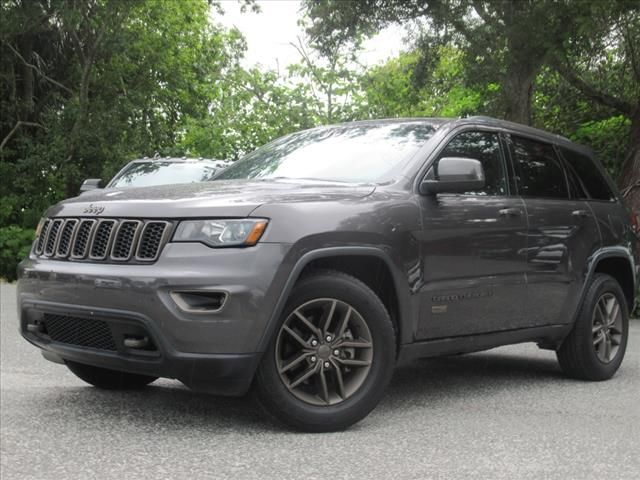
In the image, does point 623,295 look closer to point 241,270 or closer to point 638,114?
point 241,270

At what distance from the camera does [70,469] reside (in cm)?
441

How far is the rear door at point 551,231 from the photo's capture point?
6.60m

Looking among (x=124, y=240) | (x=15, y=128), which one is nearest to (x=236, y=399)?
(x=124, y=240)

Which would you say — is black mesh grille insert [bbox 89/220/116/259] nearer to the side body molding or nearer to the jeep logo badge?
the jeep logo badge

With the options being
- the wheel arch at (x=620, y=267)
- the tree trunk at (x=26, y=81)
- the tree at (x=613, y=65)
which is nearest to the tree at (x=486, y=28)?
the tree at (x=613, y=65)

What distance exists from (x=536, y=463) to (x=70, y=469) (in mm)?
2165

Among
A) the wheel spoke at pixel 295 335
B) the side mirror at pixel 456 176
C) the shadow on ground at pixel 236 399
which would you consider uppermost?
the side mirror at pixel 456 176

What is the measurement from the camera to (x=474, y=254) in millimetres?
6008

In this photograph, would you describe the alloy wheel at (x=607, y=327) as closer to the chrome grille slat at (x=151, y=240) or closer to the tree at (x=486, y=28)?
the chrome grille slat at (x=151, y=240)

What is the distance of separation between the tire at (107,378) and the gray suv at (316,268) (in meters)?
0.01

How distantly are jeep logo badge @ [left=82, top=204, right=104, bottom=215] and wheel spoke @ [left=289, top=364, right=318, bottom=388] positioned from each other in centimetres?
138

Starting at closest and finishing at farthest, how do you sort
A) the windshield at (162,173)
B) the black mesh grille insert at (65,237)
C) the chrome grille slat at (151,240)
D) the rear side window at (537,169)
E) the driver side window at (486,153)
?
the chrome grille slat at (151,240) → the black mesh grille insert at (65,237) → the driver side window at (486,153) → the rear side window at (537,169) → the windshield at (162,173)

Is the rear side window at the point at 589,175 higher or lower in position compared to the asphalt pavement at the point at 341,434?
higher

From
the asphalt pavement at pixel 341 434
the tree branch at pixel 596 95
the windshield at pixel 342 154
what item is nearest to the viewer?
the asphalt pavement at pixel 341 434
